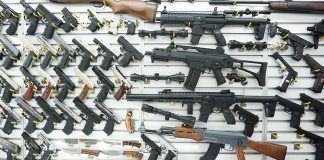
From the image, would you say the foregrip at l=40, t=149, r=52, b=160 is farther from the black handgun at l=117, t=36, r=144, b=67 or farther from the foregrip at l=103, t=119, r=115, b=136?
the black handgun at l=117, t=36, r=144, b=67

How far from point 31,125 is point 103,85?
149 cm

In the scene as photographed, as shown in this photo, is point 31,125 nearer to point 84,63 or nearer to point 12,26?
point 84,63

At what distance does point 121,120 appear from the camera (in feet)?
16.0

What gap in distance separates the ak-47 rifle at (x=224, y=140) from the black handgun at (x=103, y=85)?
109 centimetres

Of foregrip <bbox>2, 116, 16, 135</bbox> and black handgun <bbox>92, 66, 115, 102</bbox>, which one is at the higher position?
black handgun <bbox>92, 66, 115, 102</bbox>

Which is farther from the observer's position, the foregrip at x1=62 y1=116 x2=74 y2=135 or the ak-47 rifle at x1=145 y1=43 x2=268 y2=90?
the foregrip at x1=62 y1=116 x2=74 y2=135

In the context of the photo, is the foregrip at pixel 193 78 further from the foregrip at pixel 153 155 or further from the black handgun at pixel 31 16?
the black handgun at pixel 31 16

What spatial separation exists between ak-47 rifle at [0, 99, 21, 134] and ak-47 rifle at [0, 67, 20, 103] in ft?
0.35

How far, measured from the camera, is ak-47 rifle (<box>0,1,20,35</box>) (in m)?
4.92

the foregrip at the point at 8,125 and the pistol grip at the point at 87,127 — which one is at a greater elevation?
the pistol grip at the point at 87,127

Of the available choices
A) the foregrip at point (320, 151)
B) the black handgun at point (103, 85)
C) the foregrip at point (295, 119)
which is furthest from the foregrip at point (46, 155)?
the foregrip at point (320, 151)

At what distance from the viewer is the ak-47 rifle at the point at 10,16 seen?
16.1 feet

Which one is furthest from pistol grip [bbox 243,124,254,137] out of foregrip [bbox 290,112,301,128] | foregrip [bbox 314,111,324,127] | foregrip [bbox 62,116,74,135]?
foregrip [bbox 62,116,74,135]

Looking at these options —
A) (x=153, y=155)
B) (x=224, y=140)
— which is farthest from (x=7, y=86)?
(x=224, y=140)
